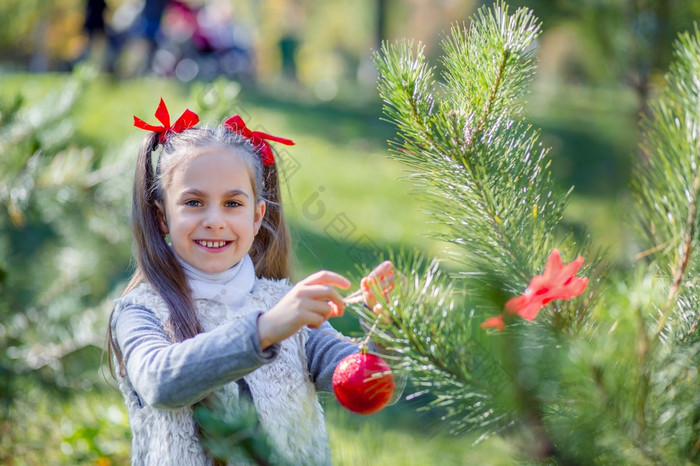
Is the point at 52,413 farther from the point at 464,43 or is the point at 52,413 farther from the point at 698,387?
the point at 698,387

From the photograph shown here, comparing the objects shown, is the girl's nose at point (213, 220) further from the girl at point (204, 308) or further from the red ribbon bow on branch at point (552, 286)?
the red ribbon bow on branch at point (552, 286)

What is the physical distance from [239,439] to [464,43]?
531mm

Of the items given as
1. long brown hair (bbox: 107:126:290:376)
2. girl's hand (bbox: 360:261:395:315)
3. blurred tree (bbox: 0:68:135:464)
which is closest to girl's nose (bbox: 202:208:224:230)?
long brown hair (bbox: 107:126:290:376)

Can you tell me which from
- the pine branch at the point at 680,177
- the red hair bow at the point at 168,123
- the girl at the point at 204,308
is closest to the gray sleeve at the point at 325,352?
the girl at the point at 204,308

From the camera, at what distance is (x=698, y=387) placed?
0.65 metres

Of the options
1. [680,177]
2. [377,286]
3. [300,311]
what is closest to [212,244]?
[300,311]

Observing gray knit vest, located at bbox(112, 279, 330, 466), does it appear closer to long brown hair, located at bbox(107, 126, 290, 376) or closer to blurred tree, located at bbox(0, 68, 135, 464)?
long brown hair, located at bbox(107, 126, 290, 376)

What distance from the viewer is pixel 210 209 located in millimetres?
1250

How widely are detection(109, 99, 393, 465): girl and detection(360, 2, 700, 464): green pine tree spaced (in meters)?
0.19

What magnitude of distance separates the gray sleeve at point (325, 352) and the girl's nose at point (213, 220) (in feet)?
0.90

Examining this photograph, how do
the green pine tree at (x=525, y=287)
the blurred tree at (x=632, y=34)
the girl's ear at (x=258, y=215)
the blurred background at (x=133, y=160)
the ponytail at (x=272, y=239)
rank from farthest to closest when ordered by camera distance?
1. the blurred tree at (x=632, y=34)
2. the blurred background at (x=133, y=160)
3. the ponytail at (x=272, y=239)
4. the girl's ear at (x=258, y=215)
5. the green pine tree at (x=525, y=287)

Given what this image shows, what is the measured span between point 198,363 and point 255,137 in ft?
1.86

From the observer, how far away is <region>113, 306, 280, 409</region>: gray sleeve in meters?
0.97

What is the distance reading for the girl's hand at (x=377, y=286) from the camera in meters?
0.82
